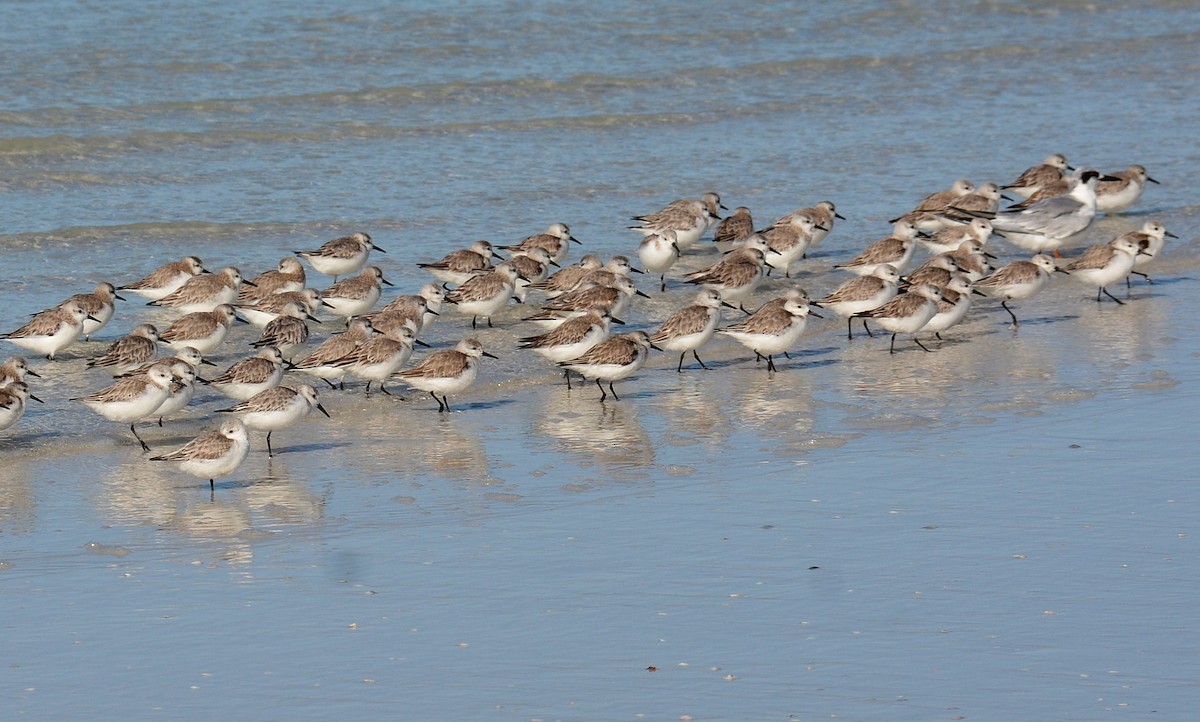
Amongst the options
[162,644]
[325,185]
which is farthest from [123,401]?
[325,185]

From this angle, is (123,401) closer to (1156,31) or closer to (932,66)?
(932,66)

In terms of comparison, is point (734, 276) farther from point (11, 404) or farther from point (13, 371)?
point (11, 404)

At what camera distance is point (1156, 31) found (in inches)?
1206

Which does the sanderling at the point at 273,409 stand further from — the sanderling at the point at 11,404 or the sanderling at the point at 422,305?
the sanderling at the point at 422,305

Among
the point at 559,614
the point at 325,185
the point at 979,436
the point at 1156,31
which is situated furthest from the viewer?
the point at 1156,31

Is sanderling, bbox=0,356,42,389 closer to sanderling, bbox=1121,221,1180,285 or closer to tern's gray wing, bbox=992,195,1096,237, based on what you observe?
sanderling, bbox=1121,221,1180,285

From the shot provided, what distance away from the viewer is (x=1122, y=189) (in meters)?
18.4

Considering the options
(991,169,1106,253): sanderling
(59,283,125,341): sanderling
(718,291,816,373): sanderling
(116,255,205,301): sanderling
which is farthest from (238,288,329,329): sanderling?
(991,169,1106,253): sanderling

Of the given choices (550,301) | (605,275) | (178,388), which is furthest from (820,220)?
(178,388)

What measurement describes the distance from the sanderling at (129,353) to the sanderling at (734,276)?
4518 mm

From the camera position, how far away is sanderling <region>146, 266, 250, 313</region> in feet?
48.0

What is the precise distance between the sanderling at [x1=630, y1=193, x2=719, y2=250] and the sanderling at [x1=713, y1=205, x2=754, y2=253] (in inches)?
12.7

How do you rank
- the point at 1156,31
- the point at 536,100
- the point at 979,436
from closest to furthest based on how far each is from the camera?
1. the point at 979,436
2. the point at 536,100
3. the point at 1156,31

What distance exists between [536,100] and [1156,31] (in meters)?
11.8
